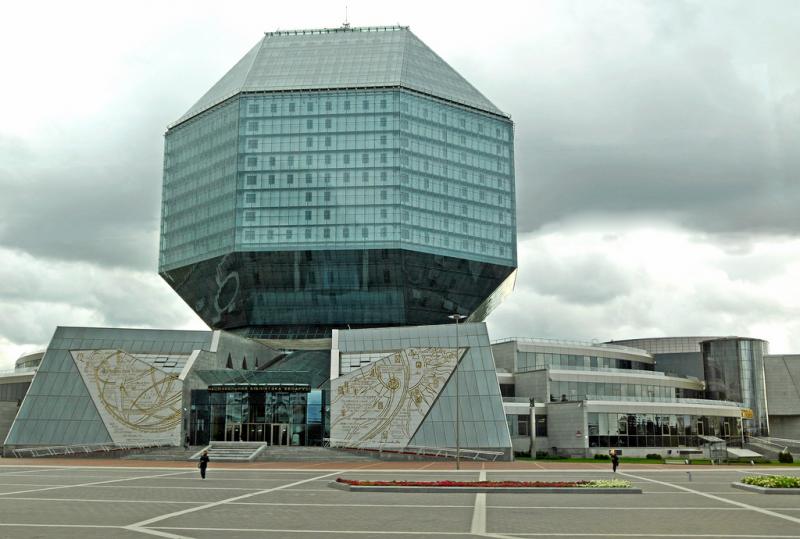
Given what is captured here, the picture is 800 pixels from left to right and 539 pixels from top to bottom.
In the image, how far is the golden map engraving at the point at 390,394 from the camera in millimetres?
83562

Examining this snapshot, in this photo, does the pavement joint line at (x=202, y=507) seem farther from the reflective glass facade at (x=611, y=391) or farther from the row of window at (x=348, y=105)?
the row of window at (x=348, y=105)

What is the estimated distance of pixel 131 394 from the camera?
87.1 m

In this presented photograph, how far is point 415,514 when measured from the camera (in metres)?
33.7

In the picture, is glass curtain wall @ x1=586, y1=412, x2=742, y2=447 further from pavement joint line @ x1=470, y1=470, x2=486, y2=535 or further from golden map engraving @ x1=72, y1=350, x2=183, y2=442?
pavement joint line @ x1=470, y1=470, x2=486, y2=535

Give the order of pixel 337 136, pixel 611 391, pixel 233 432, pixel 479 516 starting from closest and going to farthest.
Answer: pixel 479 516
pixel 233 432
pixel 611 391
pixel 337 136

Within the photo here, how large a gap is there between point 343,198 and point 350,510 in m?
101

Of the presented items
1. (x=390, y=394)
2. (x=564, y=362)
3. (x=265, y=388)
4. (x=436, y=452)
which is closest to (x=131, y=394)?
(x=265, y=388)

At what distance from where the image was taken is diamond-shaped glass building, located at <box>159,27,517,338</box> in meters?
133

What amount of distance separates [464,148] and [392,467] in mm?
81672

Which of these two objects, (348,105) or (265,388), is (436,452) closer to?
(265,388)

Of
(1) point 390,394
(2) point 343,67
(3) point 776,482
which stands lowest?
(3) point 776,482

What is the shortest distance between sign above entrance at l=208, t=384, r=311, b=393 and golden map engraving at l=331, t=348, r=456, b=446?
11.2ft

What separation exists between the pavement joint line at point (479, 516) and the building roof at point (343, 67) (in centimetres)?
10304

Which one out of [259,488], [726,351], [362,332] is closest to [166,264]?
[362,332]
